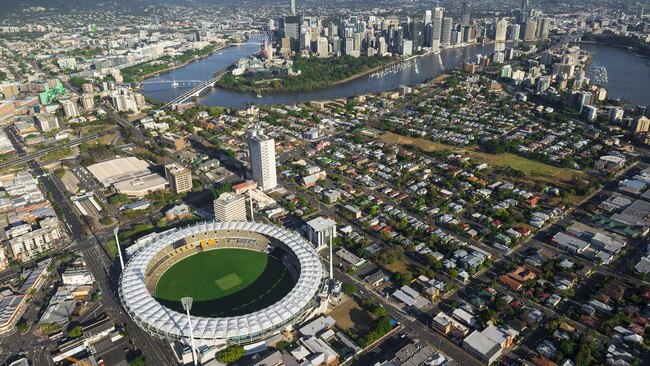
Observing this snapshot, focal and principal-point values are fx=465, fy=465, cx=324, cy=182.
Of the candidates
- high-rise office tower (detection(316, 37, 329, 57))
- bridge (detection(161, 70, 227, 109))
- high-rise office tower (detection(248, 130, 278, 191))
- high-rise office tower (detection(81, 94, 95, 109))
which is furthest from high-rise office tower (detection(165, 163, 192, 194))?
high-rise office tower (detection(316, 37, 329, 57))

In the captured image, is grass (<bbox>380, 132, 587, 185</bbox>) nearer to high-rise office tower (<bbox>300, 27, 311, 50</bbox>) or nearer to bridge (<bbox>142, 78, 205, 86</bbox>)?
bridge (<bbox>142, 78, 205, 86</bbox>)

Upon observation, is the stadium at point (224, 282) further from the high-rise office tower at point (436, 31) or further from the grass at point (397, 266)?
the high-rise office tower at point (436, 31)

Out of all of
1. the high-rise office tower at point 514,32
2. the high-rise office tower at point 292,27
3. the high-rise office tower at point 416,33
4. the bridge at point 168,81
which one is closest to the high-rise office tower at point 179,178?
the bridge at point 168,81

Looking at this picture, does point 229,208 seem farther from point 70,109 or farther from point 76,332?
point 70,109

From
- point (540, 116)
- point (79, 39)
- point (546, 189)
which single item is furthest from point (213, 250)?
point (79, 39)

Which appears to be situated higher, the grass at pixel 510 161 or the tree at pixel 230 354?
the grass at pixel 510 161
